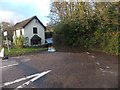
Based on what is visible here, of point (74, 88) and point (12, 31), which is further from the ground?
point (12, 31)

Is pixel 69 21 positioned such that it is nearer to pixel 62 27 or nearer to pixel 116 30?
pixel 62 27

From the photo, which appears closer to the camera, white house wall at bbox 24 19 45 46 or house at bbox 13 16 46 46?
house at bbox 13 16 46 46

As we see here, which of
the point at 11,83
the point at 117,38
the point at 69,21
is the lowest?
the point at 11,83

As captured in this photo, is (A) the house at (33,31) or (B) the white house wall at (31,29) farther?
(B) the white house wall at (31,29)

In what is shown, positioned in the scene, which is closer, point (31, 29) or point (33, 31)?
point (31, 29)

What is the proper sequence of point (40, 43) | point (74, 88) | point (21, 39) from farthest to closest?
point (40, 43), point (21, 39), point (74, 88)

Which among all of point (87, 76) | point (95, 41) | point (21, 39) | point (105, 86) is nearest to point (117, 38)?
point (95, 41)

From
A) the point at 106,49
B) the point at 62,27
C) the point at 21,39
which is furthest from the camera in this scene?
the point at 21,39

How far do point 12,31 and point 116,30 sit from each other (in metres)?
26.9

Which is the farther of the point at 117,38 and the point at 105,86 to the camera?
the point at 117,38

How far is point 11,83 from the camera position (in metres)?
8.49

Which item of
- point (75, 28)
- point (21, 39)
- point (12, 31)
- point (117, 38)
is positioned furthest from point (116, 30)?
point (12, 31)

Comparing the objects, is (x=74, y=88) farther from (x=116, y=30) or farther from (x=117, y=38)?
(x=116, y=30)

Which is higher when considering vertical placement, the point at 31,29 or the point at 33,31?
the point at 31,29
